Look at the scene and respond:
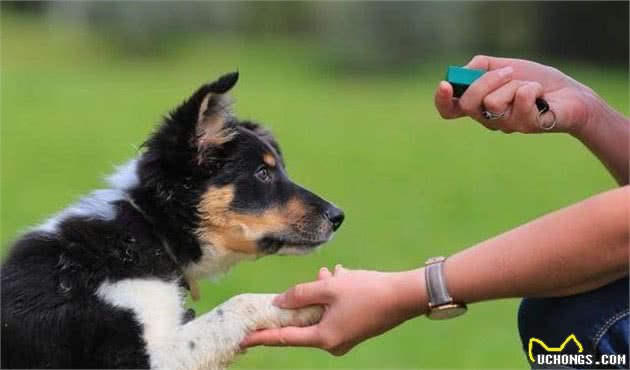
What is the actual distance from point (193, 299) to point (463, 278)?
1.32 m

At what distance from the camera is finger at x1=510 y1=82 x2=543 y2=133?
3.45 metres

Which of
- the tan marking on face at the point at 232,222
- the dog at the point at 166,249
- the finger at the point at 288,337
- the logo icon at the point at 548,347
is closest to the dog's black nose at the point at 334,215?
the dog at the point at 166,249

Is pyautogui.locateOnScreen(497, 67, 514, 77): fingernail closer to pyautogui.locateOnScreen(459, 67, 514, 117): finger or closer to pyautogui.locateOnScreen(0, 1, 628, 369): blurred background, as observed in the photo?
pyautogui.locateOnScreen(459, 67, 514, 117): finger

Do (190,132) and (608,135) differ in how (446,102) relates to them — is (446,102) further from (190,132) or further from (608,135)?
(190,132)

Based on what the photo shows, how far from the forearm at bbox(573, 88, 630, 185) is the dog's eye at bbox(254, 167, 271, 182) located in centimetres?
115

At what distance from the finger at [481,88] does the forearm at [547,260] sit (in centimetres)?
55

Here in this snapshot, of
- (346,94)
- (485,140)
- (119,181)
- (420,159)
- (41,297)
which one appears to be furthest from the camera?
(346,94)

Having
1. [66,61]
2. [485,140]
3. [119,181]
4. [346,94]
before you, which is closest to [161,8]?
[66,61]

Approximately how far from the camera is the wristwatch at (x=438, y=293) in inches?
122

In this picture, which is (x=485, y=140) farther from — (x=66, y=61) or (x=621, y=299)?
(x=621, y=299)

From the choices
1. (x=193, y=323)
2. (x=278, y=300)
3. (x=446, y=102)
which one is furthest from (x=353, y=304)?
(x=446, y=102)

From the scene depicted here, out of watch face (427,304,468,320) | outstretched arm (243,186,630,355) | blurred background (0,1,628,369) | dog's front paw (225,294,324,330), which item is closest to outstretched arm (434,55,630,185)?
outstretched arm (243,186,630,355)

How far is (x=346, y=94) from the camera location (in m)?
21.4

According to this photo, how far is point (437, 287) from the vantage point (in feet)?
10.2
